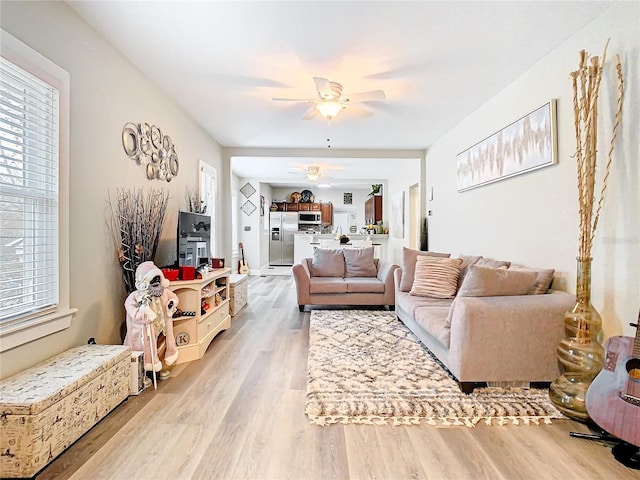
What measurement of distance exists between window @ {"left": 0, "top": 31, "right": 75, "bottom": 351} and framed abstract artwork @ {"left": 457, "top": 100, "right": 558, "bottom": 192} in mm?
3466

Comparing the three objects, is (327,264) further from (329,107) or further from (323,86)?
(323,86)

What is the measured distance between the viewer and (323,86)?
2789mm

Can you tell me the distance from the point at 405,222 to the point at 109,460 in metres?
6.49

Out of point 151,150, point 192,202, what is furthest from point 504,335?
point 192,202

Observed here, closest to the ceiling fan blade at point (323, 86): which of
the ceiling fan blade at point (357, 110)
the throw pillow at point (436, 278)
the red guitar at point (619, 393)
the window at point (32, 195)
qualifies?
the ceiling fan blade at point (357, 110)

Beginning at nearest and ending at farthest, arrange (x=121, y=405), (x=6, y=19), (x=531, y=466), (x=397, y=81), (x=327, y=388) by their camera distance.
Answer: (x=531, y=466)
(x=6, y=19)
(x=121, y=405)
(x=327, y=388)
(x=397, y=81)

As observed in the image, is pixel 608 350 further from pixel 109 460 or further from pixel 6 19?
pixel 6 19

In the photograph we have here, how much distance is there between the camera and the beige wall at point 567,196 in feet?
6.55

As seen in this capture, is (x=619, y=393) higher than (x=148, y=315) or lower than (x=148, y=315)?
lower

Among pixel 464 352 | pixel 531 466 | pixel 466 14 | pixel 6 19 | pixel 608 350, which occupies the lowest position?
pixel 531 466

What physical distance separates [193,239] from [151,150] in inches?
37.7

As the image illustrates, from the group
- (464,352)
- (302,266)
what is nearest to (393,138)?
(302,266)

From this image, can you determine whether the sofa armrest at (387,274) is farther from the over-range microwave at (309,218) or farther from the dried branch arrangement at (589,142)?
the over-range microwave at (309,218)

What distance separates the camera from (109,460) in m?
1.62
